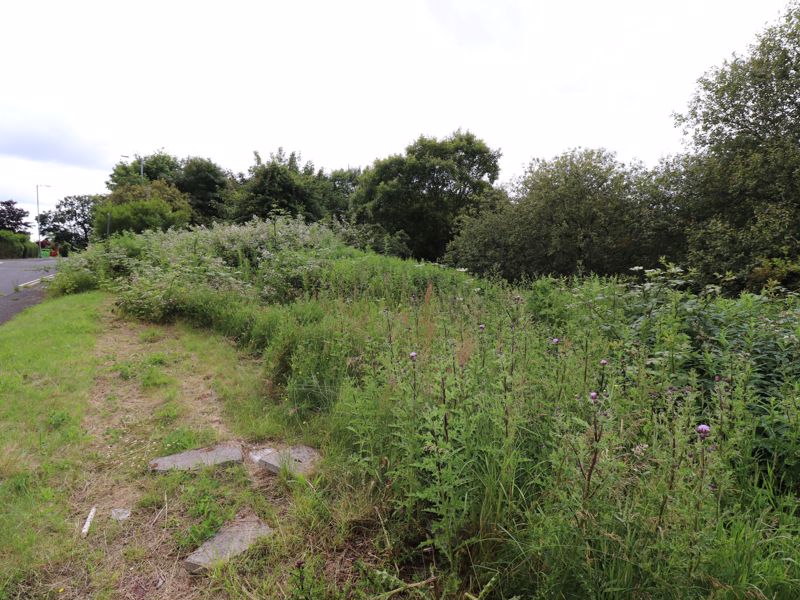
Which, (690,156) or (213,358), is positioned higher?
(690,156)

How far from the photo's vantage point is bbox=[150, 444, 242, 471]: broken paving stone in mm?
2791

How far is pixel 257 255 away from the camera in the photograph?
29.9ft

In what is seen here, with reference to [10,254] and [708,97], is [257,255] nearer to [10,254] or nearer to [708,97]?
[708,97]

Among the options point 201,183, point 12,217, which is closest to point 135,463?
point 201,183

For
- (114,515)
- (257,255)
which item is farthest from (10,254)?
(114,515)

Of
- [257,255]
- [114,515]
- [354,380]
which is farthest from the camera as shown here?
[257,255]

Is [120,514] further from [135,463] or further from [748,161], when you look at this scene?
[748,161]

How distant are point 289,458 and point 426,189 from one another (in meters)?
18.5

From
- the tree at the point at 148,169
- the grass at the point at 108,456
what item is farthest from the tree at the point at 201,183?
the grass at the point at 108,456

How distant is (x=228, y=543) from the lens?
6.89 feet

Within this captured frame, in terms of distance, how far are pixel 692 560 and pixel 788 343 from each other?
6.92 feet

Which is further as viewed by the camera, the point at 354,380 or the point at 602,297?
the point at 602,297

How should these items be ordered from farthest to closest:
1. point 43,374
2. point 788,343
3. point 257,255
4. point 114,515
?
point 257,255 < point 43,374 < point 788,343 < point 114,515

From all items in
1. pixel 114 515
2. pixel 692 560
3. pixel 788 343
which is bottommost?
pixel 114 515
